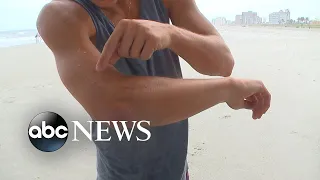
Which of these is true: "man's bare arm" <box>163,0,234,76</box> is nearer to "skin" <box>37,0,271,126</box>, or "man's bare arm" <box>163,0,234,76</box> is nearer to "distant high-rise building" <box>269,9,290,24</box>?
"skin" <box>37,0,271,126</box>

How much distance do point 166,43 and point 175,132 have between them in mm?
171

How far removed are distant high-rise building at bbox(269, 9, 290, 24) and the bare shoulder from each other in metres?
3.87

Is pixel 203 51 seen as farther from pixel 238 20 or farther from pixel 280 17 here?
pixel 238 20

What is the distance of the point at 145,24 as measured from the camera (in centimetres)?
32

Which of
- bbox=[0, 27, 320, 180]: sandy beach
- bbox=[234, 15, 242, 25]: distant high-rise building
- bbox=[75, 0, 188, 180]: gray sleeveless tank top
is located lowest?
bbox=[234, 15, 242, 25]: distant high-rise building

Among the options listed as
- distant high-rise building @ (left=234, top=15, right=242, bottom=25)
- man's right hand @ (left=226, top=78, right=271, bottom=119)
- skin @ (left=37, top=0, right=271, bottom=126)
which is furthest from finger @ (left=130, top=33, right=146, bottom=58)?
distant high-rise building @ (left=234, top=15, right=242, bottom=25)

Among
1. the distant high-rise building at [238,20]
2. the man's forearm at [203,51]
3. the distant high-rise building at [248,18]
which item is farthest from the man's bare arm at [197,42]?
the distant high-rise building at [238,20]

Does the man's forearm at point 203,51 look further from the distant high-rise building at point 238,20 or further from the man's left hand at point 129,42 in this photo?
the distant high-rise building at point 238,20

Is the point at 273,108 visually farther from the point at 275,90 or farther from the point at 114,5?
the point at 114,5

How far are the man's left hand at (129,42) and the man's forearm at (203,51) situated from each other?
0.19 ft

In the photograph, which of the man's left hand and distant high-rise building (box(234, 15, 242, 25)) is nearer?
the man's left hand

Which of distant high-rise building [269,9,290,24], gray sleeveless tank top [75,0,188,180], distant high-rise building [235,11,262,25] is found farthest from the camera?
distant high-rise building [235,11,262,25]

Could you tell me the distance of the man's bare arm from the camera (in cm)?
40

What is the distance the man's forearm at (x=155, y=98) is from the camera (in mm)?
326
